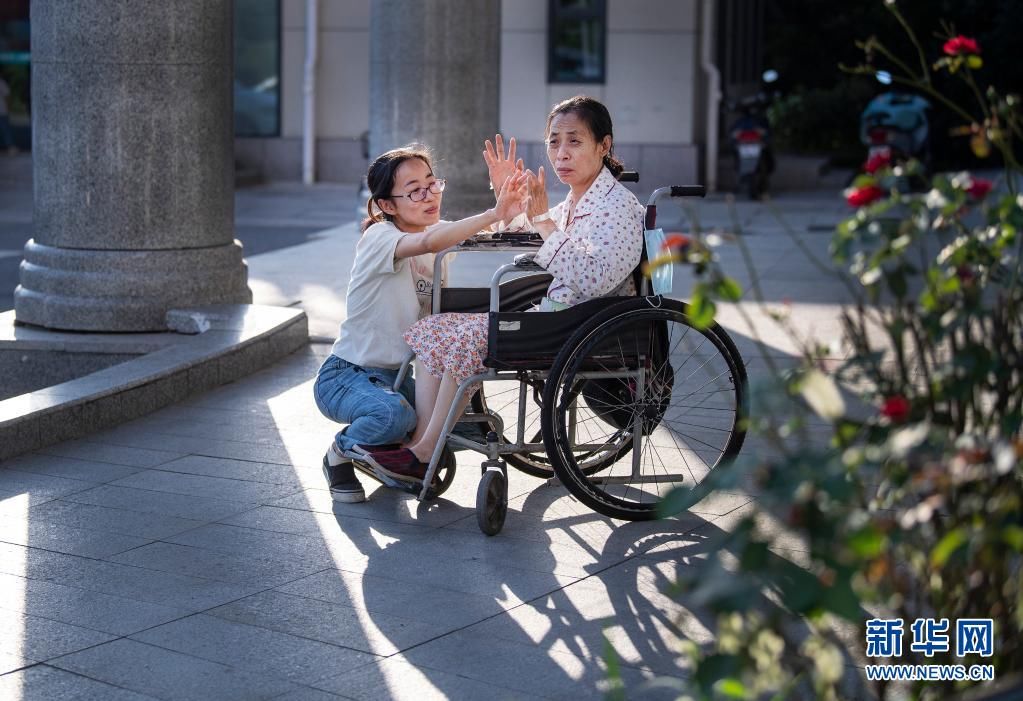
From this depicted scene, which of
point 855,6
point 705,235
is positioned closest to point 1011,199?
point 705,235

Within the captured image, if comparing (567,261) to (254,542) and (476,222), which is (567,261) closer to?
(476,222)

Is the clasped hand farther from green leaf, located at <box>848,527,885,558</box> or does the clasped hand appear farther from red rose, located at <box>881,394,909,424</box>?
green leaf, located at <box>848,527,885,558</box>

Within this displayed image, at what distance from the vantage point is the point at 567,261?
15.2ft

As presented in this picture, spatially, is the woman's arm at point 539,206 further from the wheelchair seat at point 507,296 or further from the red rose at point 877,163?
the red rose at point 877,163

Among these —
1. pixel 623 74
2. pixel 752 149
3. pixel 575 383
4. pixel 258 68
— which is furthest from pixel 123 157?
pixel 258 68

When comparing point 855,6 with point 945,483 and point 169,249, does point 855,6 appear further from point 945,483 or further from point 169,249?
point 945,483

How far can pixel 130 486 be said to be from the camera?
520 cm

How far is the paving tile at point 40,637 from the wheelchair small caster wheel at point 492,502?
1248 millimetres

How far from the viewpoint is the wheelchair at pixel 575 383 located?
14.7 feet

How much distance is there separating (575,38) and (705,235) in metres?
16.0

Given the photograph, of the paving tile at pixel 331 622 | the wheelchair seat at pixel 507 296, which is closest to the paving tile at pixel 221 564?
the paving tile at pixel 331 622

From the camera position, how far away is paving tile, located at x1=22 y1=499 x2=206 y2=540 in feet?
15.3

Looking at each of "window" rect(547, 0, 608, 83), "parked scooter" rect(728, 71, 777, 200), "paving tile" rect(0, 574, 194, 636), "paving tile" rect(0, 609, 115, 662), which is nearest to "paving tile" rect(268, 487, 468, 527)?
"paving tile" rect(0, 574, 194, 636)

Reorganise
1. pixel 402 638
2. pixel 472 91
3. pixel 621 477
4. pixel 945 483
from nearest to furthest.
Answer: pixel 945 483 < pixel 402 638 < pixel 621 477 < pixel 472 91
